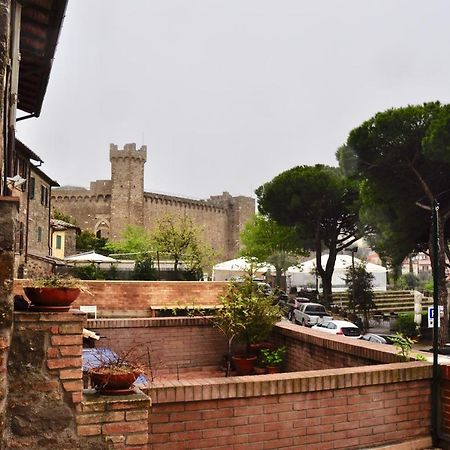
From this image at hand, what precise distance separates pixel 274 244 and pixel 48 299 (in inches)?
1854

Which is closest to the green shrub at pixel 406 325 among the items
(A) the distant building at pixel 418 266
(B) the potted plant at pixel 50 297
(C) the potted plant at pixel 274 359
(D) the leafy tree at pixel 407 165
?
(D) the leafy tree at pixel 407 165

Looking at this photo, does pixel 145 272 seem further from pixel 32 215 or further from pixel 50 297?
pixel 50 297

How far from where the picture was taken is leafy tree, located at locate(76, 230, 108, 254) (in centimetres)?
5819

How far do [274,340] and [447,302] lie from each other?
61.2 ft

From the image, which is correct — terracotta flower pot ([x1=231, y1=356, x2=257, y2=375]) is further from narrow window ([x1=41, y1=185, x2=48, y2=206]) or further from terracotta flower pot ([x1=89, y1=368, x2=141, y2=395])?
narrow window ([x1=41, y1=185, x2=48, y2=206])

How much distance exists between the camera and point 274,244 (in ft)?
164

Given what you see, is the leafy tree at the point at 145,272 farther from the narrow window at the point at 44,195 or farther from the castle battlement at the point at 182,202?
the castle battlement at the point at 182,202

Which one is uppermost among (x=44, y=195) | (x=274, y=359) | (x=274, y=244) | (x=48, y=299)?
(x=44, y=195)

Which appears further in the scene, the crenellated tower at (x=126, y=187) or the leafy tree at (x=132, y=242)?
the crenellated tower at (x=126, y=187)

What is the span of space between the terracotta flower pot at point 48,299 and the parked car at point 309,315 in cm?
2220

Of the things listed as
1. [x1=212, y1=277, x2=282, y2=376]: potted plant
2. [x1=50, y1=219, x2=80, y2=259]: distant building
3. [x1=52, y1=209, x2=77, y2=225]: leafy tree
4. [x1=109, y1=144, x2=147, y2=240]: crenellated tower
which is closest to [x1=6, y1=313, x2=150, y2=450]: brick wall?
[x1=212, y1=277, x2=282, y2=376]: potted plant

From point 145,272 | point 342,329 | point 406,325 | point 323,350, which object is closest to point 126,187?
point 145,272

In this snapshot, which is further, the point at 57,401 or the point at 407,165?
the point at 407,165

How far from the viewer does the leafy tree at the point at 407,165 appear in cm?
2478
